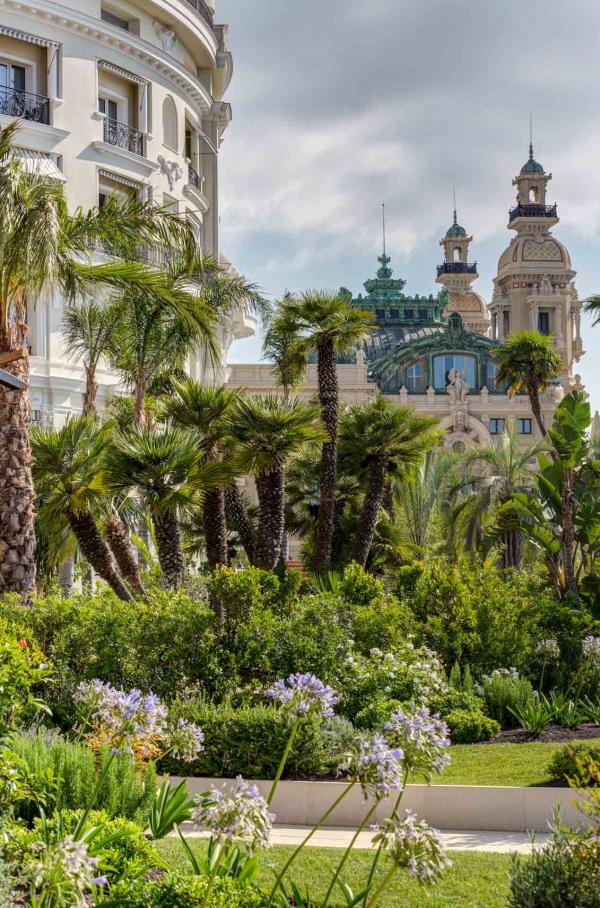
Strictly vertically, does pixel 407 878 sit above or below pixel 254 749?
above

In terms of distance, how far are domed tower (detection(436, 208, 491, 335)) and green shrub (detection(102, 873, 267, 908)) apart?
126 metres

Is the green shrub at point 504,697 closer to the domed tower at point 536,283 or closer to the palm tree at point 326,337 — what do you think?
the palm tree at point 326,337

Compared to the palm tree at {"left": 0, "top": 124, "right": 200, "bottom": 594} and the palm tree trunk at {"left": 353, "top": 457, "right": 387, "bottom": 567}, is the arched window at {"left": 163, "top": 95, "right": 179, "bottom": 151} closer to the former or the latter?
the palm tree trunk at {"left": 353, "top": 457, "right": 387, "bottom": 567}

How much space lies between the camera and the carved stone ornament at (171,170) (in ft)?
115

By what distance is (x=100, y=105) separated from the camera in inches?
1341

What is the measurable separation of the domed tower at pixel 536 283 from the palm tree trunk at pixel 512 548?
64988 mm

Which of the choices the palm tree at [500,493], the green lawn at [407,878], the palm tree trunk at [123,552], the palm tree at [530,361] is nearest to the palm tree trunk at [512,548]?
the palm tree at [500,493]

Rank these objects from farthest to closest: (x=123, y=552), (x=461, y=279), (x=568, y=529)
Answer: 1. (x=461, y=279)
2. (x=568, y=529)
3. (x=123, y=552)

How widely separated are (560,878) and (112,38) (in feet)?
97.7

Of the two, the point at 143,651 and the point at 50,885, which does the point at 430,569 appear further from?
the point at 50,885

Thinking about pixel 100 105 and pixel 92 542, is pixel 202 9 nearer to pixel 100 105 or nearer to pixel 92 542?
pixel 100 105

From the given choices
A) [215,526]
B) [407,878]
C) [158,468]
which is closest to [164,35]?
[215,526]

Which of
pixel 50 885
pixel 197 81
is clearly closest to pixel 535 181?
pixel 197 81

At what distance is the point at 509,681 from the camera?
59.9 ft
